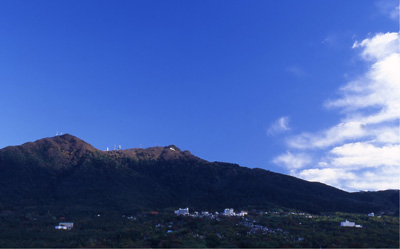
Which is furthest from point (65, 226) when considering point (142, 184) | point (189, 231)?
point (142, 184)

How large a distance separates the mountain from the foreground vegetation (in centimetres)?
1173

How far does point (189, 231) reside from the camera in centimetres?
3919

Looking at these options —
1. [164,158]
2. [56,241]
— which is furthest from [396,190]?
[56,241]

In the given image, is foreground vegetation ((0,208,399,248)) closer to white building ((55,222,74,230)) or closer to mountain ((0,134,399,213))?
white building ((55,222,74,230))

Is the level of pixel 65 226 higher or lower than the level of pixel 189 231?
lower

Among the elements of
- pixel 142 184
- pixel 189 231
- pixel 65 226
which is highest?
pixel 142 184

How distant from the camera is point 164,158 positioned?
94.8 metres

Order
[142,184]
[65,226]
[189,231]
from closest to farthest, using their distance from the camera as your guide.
→ [189,231] → [65,226] → [142,184]

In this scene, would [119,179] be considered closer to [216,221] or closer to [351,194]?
[216,221]

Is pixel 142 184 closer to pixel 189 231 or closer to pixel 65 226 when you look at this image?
pixel 65 226

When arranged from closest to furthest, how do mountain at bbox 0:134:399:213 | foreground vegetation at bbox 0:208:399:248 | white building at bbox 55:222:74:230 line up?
1. foreground vegetation at bbox 0:208:399:248
2. white building at bbox 55:222:74:230
3. mountain at bbox 0:134:399:213

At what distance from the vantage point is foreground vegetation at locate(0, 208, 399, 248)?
1345 inches

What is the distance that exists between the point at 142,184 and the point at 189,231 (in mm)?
39825

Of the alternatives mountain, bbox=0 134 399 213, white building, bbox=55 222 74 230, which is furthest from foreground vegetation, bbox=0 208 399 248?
mountain, bbox=0 134 399 213
